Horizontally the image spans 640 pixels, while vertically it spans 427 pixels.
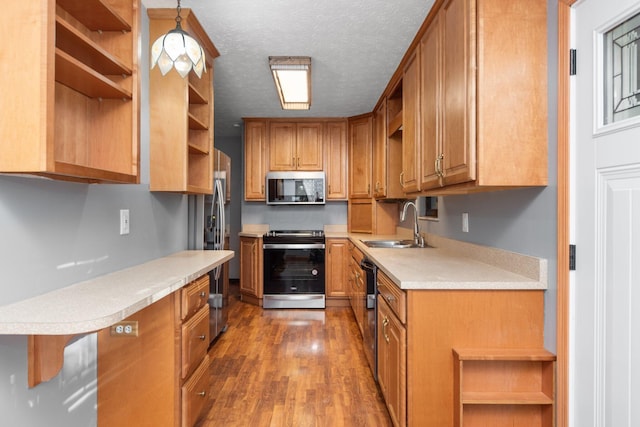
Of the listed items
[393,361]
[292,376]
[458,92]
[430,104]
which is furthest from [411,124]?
[292,376]

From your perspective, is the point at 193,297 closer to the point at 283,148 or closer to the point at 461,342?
the point at 461,342

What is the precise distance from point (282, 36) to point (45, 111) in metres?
1.84

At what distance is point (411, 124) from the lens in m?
2.62

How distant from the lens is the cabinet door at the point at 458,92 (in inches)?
65.2

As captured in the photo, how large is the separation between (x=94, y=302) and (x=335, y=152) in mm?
3970

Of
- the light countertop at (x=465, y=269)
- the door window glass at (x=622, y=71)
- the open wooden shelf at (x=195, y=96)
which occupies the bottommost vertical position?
the light countertop at (x=465, y=269)

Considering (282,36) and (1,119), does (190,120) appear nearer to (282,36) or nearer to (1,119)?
(282,36)

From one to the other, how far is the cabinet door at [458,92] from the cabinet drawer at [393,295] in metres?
0.59

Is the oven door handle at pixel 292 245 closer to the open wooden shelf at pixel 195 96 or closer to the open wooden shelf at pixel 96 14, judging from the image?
the open wooden shelf at pixel 195 96

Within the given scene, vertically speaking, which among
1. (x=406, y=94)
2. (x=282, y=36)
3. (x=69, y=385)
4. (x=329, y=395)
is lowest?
(x=329, y=395)

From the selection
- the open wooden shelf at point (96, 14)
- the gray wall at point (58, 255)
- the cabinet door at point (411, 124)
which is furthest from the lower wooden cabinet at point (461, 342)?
the open wooden shelf at point (96, 14)

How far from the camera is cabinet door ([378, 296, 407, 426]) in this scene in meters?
1.68

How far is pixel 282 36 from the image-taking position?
2.59 metres

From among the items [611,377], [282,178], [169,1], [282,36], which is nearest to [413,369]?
[611,377]
